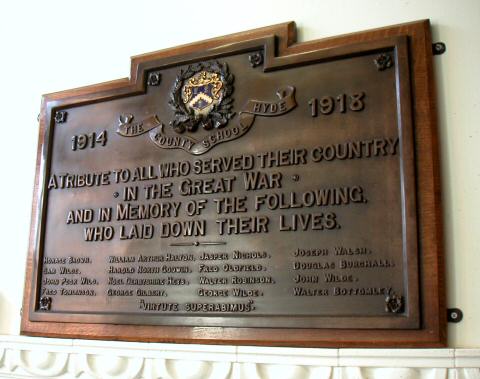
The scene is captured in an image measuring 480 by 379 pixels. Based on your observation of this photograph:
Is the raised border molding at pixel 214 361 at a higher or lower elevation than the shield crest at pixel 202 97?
lower

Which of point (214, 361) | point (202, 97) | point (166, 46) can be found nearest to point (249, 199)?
point (202, 97)

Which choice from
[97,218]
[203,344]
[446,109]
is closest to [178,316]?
[203,344]

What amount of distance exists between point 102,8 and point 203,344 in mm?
2083

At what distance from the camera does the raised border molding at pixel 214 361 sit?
2299 millimetres

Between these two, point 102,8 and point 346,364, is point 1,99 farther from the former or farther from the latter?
point 346,364

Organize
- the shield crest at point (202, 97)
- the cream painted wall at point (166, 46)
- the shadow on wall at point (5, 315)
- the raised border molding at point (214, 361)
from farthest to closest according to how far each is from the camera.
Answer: the shadow on wall at point (5, 315) < the shield crest at point (202, 97) < the cream painted wall at point (166, 46) < the raised border molding at point (214, 361)

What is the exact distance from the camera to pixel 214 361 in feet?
8.77

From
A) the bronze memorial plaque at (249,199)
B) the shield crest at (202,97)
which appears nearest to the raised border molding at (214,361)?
the bronze memorial plaque at (249,199)

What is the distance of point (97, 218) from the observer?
3.17 meters

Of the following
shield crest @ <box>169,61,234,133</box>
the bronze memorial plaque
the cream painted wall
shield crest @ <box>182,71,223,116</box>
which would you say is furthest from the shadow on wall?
shield crest @ <box>182,71,223,116</box>

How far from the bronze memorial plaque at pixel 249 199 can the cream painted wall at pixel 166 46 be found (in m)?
0.10

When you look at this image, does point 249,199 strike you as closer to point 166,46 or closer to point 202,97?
point 202,97

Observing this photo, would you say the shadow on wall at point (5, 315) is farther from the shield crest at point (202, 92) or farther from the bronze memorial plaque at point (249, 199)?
the shield crest at point (202, 92)

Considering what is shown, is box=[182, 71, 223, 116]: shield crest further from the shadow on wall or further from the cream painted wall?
the shadow on wall
